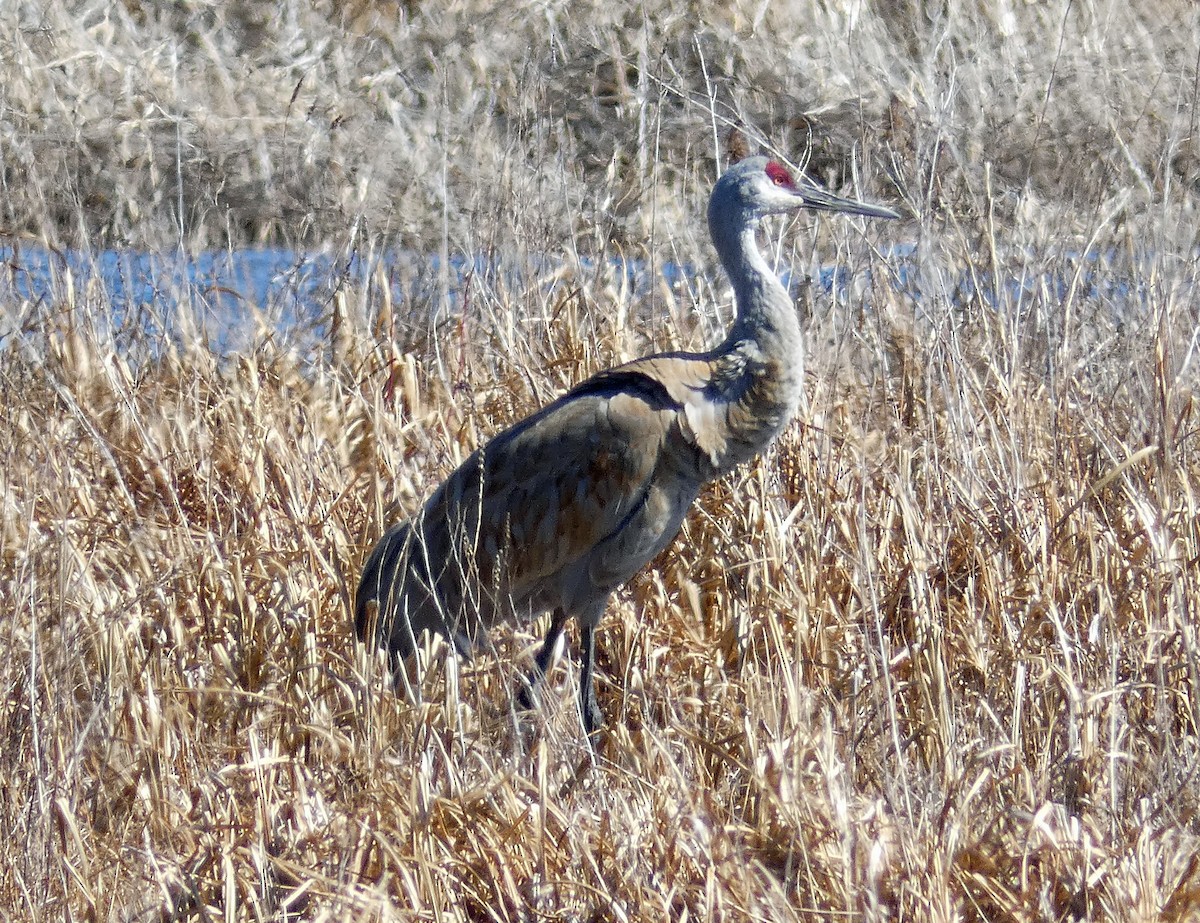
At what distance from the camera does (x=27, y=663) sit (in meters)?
3.23

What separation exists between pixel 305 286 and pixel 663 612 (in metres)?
2.53

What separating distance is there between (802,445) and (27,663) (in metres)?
2.00

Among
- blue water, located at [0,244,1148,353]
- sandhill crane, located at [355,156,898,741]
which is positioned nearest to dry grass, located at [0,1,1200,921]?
blue water, located at [0,244,1148,353]

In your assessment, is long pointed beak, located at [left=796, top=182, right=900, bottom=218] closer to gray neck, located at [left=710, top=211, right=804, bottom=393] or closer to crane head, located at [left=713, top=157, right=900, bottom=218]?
crane head, located at [left=713, top=157, right=900, bottom=218]

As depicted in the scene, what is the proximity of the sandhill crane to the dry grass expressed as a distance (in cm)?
18

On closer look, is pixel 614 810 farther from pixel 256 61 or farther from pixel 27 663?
pixel 256 61

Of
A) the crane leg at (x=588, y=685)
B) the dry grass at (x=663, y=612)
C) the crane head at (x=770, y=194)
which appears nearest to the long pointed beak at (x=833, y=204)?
the crane head at (x=770, y=194)

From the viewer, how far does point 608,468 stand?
153 inches

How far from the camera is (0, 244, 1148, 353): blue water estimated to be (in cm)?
451

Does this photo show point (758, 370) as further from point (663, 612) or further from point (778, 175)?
point (663, 612)

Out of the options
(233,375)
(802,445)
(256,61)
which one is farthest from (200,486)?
(256,61)

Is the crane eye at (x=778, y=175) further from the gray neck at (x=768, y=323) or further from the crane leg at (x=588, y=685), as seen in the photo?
the crane leg at (x=588, y=685)

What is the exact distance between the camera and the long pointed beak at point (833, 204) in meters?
3.95

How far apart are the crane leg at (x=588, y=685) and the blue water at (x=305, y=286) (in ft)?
3.34
